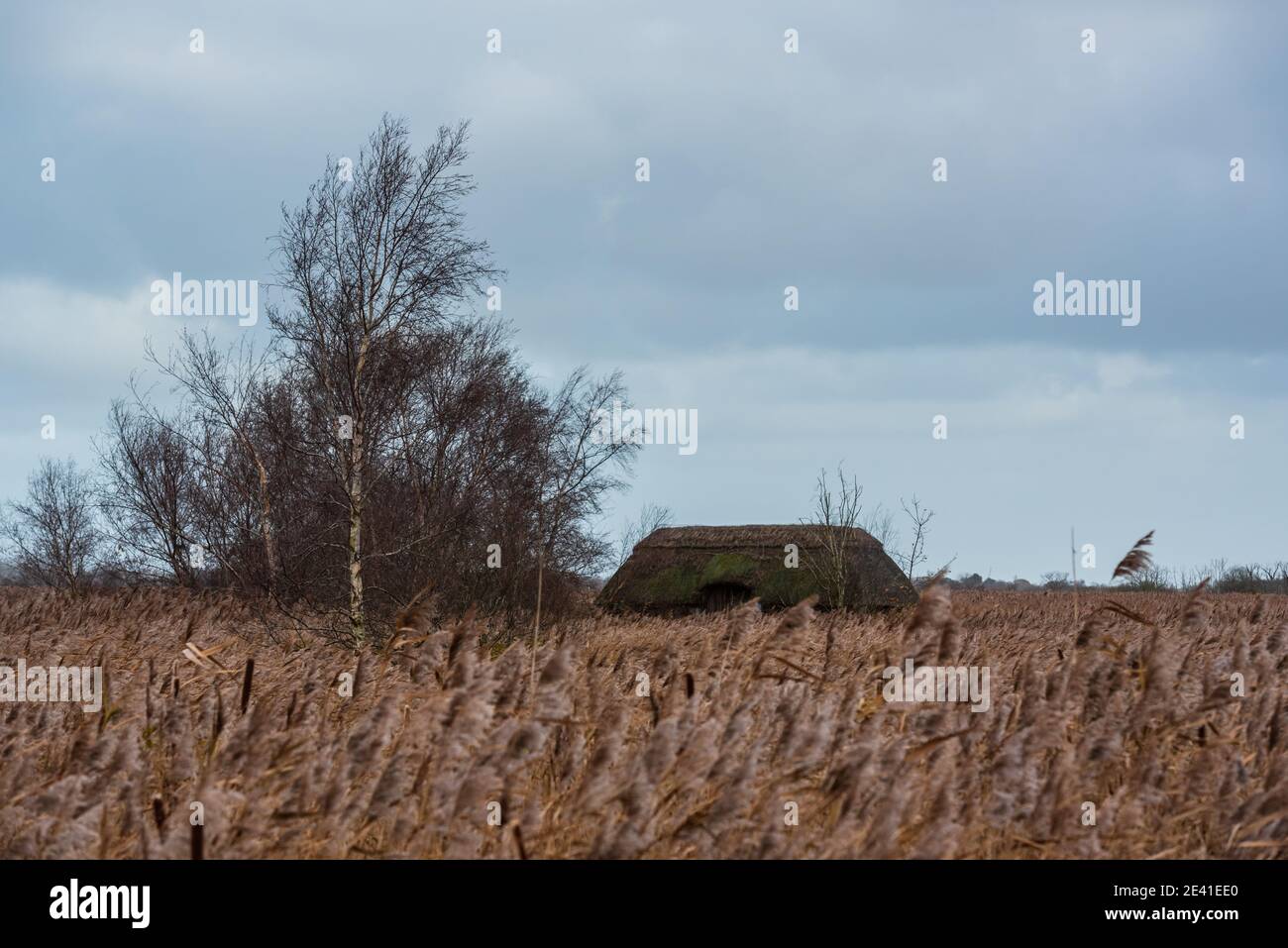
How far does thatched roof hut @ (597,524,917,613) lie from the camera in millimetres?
26219

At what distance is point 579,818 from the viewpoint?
3.10 m

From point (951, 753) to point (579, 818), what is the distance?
1.23 metres

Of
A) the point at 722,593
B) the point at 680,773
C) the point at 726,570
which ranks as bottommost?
the point at 722,593

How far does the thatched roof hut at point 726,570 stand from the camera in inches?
1032

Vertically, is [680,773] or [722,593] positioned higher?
[680,773]

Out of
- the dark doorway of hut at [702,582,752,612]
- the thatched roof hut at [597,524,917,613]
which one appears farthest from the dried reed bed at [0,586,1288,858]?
the dark doorway of hut at [702,582,752,612]

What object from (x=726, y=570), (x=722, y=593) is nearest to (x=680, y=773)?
(x=726, y=570)

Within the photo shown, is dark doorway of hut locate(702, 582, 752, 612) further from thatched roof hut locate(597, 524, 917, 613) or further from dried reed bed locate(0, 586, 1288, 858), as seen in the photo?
dried reed bed locate(0, 586, 1288, 858)

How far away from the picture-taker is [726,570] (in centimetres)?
2855

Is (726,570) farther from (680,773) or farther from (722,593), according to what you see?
(680,773)

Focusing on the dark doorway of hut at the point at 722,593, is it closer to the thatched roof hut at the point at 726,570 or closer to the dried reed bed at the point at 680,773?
the thatched roof hut at the point at 726,570
